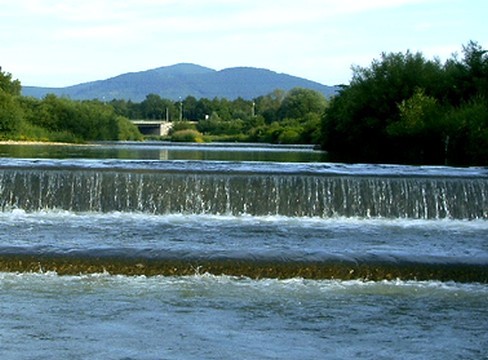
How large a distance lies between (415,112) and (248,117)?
80612 mm

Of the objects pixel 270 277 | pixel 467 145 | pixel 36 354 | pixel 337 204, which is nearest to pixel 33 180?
pixel 337 204

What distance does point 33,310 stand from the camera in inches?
331

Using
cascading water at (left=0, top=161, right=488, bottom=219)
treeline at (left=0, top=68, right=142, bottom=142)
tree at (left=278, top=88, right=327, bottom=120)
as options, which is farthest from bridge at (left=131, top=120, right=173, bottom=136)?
cascading water at (left=0, top=161, right=488, bottom=219)

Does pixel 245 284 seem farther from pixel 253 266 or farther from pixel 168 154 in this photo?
pixel 168 154

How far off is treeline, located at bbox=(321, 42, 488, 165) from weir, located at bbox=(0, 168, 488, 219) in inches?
493

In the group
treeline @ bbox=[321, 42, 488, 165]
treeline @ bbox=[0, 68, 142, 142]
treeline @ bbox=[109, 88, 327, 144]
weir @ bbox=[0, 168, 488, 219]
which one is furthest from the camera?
treeline @ bbox=[109, 88, 327, 144]

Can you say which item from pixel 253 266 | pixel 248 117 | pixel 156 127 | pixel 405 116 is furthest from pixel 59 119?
pixel 253 266

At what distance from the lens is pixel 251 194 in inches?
710

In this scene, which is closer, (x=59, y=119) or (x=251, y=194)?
(x=251, y=194)

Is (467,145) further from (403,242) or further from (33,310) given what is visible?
(33,310)

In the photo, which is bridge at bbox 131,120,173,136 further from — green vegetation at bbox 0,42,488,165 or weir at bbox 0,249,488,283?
weir at bbox 0,249,488,283

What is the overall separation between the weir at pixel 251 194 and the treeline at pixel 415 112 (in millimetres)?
12513

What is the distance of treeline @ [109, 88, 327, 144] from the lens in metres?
74.9

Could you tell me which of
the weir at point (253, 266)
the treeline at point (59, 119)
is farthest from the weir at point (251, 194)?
the treeline at point (59, 119)
